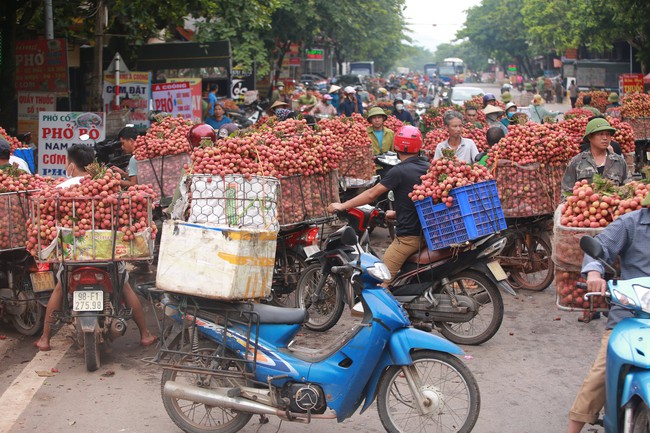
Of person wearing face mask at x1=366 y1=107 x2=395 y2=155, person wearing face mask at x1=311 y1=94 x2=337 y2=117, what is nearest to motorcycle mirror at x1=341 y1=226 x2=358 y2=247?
person wearing face mask at x1=366 y1=107 x2=395 y2=155

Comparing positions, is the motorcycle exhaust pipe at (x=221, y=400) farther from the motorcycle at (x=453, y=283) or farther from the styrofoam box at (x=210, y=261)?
the motorcycle at (x=453, y=283)

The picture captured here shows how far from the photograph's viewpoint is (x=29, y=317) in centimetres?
770

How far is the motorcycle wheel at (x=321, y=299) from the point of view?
24.8 feet

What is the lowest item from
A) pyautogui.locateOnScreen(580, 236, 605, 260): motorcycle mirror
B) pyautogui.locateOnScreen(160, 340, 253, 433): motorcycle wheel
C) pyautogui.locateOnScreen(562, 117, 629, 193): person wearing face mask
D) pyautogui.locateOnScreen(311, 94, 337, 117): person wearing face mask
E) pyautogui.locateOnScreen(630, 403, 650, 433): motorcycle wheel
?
pyautogui.locateOnScreen(160, 340, 253, 433): motorcycle wheel

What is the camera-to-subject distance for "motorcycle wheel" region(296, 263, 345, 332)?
298 inches

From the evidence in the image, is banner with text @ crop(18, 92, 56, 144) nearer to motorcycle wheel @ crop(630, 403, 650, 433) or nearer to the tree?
motorcycle wheel @ crop(630, 403, 650, 433)

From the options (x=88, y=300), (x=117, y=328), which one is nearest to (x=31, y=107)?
(x=117, y=328)

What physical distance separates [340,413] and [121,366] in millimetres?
2440

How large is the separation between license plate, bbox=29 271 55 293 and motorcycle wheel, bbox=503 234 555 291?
4.59m

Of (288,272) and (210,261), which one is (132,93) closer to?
(288,272)

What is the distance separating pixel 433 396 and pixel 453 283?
252 cm

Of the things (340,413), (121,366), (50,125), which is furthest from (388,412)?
(50,125)

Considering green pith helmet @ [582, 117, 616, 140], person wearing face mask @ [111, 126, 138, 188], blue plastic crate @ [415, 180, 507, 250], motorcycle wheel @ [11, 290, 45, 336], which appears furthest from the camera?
person wearing face mask @ [111, 126, 138, 188]

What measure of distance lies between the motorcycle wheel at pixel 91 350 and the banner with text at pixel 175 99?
1138 cm
